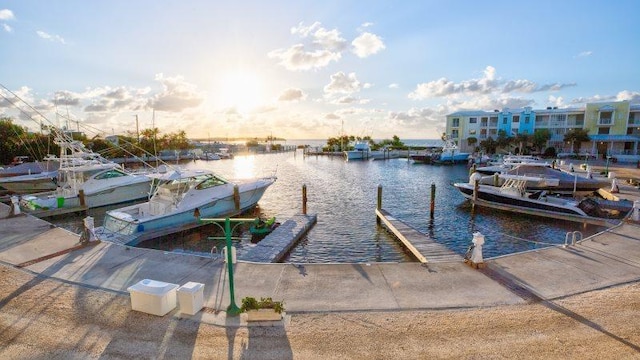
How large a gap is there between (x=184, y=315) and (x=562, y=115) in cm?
7700

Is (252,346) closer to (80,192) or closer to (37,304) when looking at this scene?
(37,304)

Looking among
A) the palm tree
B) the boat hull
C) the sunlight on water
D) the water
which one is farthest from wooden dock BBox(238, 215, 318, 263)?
the palm tree

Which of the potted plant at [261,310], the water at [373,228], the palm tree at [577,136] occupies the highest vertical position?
the palm tree at [577,136]

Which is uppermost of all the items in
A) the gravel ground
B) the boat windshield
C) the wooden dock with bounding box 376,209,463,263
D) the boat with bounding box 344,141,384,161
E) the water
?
the boat with bounding box 344,141,384,161

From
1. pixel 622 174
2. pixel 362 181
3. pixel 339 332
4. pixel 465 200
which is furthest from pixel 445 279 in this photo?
pixel 622 174

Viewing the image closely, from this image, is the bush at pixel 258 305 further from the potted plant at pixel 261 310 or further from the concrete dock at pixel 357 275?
the concrete dock at pixel 357 275

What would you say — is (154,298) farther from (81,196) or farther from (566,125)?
(566,125)

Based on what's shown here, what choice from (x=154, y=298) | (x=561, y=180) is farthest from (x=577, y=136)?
(x=154, y=298)

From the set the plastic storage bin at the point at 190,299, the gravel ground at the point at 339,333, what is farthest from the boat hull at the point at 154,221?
the plastic storage bin at the point at 190,299

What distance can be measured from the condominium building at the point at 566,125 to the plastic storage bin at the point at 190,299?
61490mm

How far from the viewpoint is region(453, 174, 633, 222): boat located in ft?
63.9

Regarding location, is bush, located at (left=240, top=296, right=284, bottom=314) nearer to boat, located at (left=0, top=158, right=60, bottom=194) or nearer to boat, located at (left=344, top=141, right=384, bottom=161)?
boat, located at (left=0, top=158, right=60, bottom=194)

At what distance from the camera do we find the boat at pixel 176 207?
15.3 meters

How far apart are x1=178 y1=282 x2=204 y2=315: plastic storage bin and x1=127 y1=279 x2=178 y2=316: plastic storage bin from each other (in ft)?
0.84
